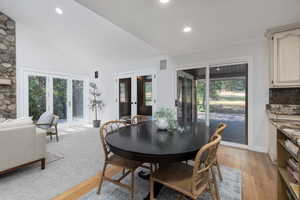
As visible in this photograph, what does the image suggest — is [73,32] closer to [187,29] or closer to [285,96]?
[187,29]

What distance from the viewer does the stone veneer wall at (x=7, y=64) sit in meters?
3.89

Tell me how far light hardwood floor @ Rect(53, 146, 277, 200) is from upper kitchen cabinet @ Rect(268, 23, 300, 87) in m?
1.42

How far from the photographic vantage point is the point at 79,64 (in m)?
5.85

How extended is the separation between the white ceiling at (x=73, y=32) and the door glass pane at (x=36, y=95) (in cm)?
85

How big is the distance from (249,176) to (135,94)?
378cm

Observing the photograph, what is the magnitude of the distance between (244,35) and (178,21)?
1.47m

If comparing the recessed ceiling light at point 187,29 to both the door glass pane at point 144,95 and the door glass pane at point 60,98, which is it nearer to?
the door glass pane at point 144,95

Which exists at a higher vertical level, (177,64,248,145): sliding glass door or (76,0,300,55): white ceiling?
(76,0,300,55): white ceiling

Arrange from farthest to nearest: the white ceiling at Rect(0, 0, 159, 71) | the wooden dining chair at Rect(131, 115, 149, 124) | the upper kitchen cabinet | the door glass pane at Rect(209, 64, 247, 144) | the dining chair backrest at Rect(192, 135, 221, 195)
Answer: the white ceiling at Rect(0, 0, 159, 71) < the door glass pane at Rect(209, 64, 247, 144) < the wooden dining chair at Rect(131, 115, 149, 124) < the upper kitchen cabinet < the dining chair backrest at Rect(192, 135, 221, 195)

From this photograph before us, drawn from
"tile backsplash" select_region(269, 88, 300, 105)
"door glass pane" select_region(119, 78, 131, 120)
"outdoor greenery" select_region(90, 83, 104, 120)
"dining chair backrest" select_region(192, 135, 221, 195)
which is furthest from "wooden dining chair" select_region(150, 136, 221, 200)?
"outdoor greenery" select_region(90, 83, 104, 120)

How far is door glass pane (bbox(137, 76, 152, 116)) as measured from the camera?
15.7 ft

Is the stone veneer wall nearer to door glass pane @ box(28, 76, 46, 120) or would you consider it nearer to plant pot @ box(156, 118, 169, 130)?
door glass pane @ box(28, 76, 46, 120)

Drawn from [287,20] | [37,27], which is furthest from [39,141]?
[287,20]

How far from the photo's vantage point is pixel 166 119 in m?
1.95
